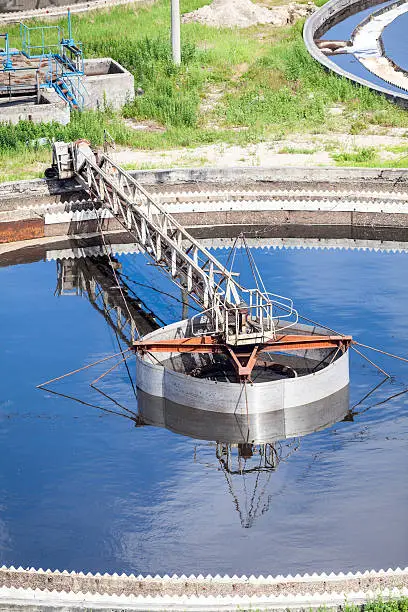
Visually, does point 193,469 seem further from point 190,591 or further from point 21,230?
point 21,230

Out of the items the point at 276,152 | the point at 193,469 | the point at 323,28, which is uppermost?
the point at 323,28

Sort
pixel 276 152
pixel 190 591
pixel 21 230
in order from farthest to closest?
1. pixel 276 152
2. pixel 21 230
3. pixel 190 591

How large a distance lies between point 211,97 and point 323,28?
22.2m

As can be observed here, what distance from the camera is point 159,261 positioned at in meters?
35.5

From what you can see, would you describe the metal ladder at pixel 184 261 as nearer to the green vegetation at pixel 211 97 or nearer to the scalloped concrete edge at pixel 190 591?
the green vegetation at pixel 211 97

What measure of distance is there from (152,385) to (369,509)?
752cm

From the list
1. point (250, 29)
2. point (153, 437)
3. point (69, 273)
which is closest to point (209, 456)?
point (153, 437)

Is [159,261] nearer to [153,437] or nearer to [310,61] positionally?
[153,437]

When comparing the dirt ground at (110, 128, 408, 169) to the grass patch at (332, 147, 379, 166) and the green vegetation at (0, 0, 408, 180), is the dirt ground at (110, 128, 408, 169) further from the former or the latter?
the green vegetation at (0, 0, 408, 180)

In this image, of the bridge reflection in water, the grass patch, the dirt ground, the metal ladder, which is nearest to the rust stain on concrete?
the metal ladder

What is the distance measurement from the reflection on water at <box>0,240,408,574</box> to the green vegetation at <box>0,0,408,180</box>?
14.7 metres

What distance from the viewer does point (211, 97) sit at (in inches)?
2239

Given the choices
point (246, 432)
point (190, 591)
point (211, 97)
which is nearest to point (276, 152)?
point (211, 97)

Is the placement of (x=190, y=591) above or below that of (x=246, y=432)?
above
